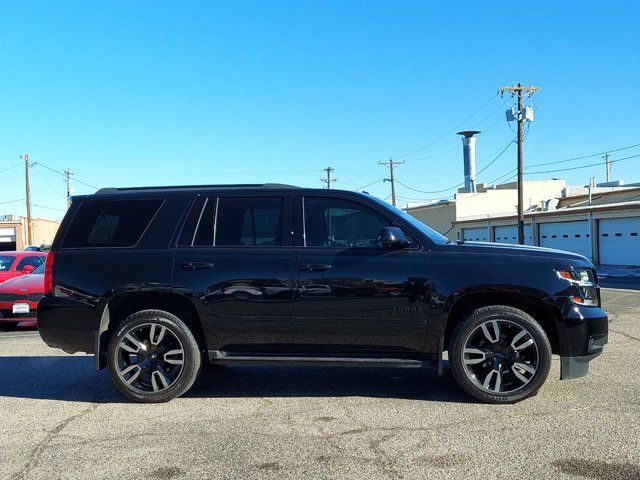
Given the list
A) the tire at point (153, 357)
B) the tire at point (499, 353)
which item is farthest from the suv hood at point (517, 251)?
the tire at point (153, 357)

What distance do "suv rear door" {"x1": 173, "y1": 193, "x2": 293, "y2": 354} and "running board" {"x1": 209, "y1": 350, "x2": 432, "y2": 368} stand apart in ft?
0.25

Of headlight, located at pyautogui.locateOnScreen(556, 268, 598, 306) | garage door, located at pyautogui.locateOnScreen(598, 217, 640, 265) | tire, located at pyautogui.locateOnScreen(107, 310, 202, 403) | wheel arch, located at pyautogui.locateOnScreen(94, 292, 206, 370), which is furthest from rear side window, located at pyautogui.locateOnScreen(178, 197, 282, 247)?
garage door, located at pyautogui.locateOnScreen(598, 217, 640, 265)

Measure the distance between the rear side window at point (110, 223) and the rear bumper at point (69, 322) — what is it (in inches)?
22.2

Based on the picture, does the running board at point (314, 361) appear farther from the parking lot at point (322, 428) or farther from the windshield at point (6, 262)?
the windshield at point (6, 262)

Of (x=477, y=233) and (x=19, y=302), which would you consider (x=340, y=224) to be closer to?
(x=19, y=302)

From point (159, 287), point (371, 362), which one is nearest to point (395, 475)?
point (371, 362)

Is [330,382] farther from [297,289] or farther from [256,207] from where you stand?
[256,207]

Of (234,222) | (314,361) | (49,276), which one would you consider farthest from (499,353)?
(49,276)

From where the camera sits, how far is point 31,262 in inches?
542

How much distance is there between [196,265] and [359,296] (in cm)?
150

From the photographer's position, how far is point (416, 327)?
502 cm

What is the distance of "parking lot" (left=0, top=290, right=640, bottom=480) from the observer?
149 inches

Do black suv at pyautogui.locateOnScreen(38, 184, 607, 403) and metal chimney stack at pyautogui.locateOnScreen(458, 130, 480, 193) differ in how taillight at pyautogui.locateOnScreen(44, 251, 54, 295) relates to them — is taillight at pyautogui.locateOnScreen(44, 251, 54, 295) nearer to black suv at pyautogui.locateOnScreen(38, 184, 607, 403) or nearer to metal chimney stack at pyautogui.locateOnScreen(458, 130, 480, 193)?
black suv at pyautogui.locateOnScreen(38, 184, 607, 403)

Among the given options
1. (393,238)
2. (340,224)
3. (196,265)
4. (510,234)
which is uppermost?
(510,234)
